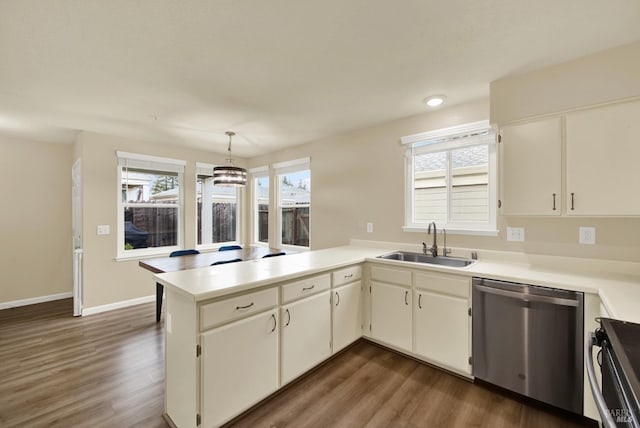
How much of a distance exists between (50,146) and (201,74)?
156 inches

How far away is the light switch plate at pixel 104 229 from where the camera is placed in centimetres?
383

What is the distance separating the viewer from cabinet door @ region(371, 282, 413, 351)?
2.53 m

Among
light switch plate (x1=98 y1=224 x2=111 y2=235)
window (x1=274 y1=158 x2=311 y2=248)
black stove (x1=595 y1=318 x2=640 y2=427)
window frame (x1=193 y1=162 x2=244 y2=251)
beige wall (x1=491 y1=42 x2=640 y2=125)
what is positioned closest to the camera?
black stove (x1=595 y1=318 x2=640 y2=427)

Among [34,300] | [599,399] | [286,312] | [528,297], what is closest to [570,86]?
[528,297]

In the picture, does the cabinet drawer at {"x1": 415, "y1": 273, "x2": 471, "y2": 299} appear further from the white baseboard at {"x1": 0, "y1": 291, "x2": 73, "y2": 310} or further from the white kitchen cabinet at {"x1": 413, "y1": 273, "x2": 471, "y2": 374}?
the white baseboard at {"x1": 0, "y1": 291, "x2": 73, "y2": 310}

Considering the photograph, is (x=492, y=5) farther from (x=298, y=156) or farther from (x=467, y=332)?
(x=298, y=156)

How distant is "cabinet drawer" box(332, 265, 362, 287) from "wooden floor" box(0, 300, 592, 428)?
732mm

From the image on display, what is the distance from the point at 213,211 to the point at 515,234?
4701mm

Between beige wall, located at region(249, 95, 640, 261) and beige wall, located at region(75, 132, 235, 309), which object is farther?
beige wall, located at region(75, 132, 235, 309)

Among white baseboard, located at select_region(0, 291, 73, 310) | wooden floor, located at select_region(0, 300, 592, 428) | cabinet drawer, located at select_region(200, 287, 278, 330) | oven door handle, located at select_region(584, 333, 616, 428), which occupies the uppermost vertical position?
cabinet drawer, located at select_region(200, 287, 278, 330)

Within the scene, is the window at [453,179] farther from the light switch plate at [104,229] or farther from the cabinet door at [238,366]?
the light switch plate at [104,229]

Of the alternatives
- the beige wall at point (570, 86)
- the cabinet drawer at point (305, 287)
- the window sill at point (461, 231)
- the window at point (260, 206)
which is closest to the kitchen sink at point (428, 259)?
the window sill at point (461, 231)

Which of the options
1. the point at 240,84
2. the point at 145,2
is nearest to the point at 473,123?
the point at 240,84

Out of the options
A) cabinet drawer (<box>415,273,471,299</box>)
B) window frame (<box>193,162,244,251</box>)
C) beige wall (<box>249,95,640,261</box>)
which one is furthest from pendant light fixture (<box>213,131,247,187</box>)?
cabinet drawer (<box>415,273,471,299</box>)
